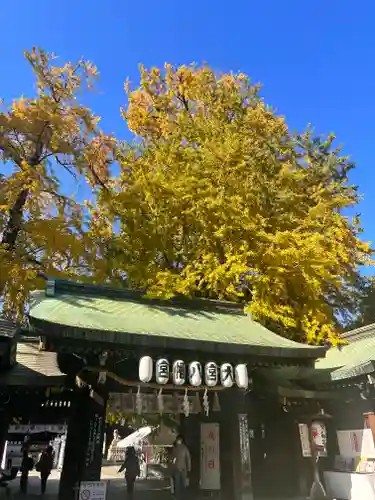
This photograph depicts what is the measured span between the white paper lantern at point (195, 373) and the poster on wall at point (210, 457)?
9.10ft

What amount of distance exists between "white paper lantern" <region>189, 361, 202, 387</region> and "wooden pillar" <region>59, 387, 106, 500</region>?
222 centimetres

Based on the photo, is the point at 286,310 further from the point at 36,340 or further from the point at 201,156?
the point at 36,340

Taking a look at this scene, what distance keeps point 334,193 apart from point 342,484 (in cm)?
1419

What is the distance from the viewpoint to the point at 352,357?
13516 millimetres

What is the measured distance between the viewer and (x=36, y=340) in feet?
46.5

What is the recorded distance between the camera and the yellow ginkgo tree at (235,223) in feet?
51.3

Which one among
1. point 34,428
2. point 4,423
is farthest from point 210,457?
point 4,423

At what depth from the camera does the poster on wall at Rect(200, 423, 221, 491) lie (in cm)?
1098

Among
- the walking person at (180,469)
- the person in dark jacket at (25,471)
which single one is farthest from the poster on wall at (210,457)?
the person in dark jacket at (25,471)

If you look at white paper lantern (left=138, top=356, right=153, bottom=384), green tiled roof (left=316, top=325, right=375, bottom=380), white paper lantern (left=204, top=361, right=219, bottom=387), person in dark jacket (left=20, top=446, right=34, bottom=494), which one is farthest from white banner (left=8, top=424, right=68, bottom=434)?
green tiled roof (left=316, top=325, right=375, bottom=380)

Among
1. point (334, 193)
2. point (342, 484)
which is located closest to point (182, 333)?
point (342, 484)

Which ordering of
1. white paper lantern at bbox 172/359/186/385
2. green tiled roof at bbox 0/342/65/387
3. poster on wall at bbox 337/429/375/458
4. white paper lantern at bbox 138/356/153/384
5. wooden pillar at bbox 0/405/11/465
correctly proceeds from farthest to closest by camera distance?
poster on wall at bbox 337/429/375/458, wooden pillar at bbox 0/405/11/465, green tiled roof at bbox 0/342/65/387, white paper lantern at bbox 172/359/186/385, white paper lantern at bbox 138/356/153/384

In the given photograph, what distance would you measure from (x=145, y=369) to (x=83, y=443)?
87.8 inches

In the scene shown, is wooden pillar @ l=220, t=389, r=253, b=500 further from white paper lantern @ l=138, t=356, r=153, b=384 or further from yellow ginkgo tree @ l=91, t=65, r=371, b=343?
yellow ginkgo tree @ l=91, t=65, r=371, b=343
